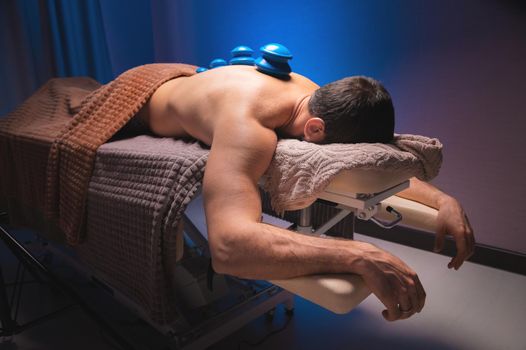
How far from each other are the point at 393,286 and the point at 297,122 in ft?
1.84

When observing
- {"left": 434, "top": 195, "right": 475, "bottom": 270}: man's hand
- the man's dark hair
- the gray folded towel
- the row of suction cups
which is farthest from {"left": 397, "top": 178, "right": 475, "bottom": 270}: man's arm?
the row of suction cups

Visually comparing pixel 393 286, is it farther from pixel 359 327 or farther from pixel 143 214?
pixel 359 327

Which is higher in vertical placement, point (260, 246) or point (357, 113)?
point (357, 113)

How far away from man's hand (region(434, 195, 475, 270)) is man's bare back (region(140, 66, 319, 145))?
18.6 inches

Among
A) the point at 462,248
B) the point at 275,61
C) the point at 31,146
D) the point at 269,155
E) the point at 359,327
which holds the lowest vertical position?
the point at 359,327

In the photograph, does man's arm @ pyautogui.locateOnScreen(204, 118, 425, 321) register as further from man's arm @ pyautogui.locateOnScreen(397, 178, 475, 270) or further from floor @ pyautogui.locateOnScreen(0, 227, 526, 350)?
floor @ pyautogui.locateOnScreen(0, 227, 526, 350)

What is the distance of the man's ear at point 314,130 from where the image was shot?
3.36ft

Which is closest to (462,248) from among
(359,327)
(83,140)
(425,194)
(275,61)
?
(425,194)

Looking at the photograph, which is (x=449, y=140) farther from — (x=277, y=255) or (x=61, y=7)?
(x=61, y=7)

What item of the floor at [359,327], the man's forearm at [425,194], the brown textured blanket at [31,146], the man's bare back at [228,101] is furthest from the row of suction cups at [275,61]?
the floor at [359,327]

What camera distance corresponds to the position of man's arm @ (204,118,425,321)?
70cm

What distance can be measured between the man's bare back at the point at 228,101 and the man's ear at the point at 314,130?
8 centimetres

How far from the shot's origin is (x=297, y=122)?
1109 millimetres

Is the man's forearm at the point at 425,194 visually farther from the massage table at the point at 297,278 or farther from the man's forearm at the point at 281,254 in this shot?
the man's forearm at the point at 281,254
